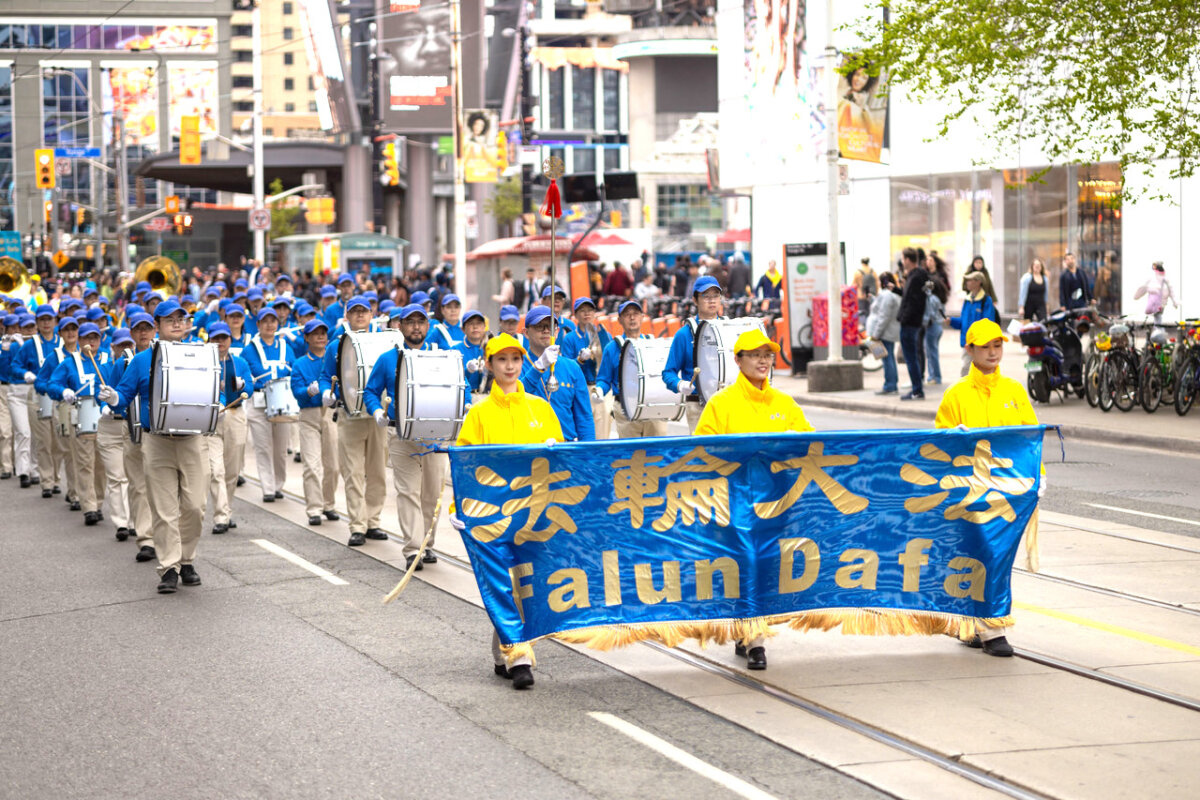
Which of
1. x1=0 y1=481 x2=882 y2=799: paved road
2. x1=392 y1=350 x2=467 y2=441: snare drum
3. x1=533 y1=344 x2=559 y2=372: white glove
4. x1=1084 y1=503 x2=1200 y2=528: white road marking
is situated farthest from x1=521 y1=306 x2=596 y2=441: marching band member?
x1=1084 y1=503 x2=1200 y2=528: white road marking

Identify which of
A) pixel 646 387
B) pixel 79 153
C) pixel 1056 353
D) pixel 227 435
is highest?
pixel 79 153

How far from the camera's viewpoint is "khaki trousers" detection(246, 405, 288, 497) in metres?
16.1

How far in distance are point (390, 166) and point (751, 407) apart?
6001 centimetres

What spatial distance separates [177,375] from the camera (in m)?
11.5

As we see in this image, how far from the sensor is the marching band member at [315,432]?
47.7ft

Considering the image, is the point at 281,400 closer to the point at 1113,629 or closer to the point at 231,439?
the point at 231,439

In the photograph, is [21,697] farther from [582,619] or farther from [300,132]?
[300,132]

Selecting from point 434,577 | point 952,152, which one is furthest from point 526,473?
point 952,152

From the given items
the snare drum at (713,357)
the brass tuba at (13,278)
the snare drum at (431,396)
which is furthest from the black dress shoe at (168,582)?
the brass tuba at (13,278)

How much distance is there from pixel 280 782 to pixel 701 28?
11308 cm

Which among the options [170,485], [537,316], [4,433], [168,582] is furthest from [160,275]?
[537,316]

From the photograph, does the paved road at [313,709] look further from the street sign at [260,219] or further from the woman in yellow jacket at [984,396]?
the street sign at [260,219]

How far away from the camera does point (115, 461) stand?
555 inches

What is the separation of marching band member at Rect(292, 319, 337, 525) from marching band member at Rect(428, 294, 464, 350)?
47.6 inches
